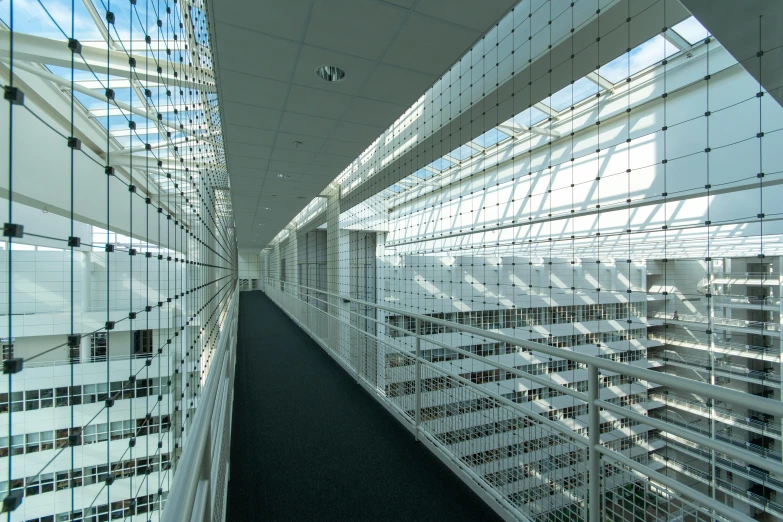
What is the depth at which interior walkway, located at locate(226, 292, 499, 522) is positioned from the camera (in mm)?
Answer: 1517

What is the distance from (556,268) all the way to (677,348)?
1.78m

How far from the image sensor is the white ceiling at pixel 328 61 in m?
1.78

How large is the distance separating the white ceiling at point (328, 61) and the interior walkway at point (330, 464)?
228 cm

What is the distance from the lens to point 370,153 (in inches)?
200

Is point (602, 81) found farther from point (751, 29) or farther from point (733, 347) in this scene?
point (733, 347)

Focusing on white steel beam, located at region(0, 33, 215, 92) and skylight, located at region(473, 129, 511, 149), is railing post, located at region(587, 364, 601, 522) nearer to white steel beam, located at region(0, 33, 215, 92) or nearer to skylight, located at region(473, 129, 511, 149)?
white steel beam, located at region(0, 33, 215, 92)

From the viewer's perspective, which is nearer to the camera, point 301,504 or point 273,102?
point 301,504

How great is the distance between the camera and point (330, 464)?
6.12ft

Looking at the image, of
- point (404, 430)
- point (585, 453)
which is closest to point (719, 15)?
point (585, 453)

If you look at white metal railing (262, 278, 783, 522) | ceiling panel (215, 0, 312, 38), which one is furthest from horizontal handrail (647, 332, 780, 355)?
ceiling panel (215, 0, 312, 38)

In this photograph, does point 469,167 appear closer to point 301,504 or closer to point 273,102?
point 273,102

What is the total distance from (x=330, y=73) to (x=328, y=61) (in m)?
→ 0.14

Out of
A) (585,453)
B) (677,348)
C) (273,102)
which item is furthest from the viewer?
(677,348)

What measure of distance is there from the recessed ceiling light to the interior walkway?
2.30 meters
